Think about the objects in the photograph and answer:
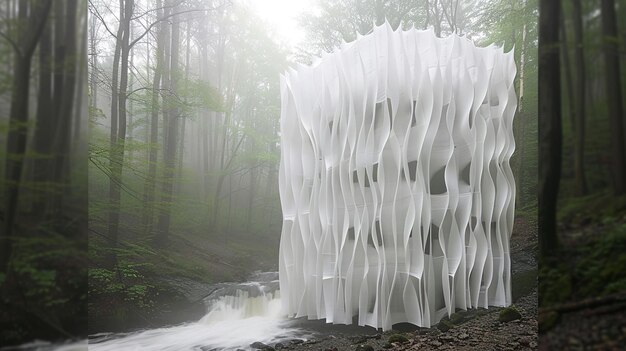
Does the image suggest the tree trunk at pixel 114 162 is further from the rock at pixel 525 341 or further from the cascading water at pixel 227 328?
the rock at pixel 525 341

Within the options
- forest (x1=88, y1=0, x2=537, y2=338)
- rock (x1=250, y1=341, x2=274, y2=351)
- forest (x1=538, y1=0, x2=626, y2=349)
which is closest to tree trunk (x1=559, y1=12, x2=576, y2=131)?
forest (x1=538, y1=0, x2=626, y2=349)

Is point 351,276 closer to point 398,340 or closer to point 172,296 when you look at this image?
point 398,340

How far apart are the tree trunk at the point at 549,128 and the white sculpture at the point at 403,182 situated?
4.33m

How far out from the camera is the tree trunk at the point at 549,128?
1.54 m

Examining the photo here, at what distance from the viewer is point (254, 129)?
12.2 m

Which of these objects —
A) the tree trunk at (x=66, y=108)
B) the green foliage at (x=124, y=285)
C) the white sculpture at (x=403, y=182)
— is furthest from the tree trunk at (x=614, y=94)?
the green foliage at (x=124, y=285)

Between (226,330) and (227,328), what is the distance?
0.52ft

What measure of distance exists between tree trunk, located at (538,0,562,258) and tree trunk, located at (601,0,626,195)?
0.16 metres

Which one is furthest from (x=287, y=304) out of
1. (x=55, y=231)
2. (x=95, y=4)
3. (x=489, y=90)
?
(x=95, y=4)

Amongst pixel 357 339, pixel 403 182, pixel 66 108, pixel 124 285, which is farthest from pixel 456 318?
pixel 124 285

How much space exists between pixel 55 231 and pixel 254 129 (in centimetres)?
1052

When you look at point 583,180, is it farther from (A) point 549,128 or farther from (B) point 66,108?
(B) point 66,108

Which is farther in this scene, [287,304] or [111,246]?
[111,246]

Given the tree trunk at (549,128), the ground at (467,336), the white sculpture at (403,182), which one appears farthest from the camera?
the white sculpture at (403,182)
